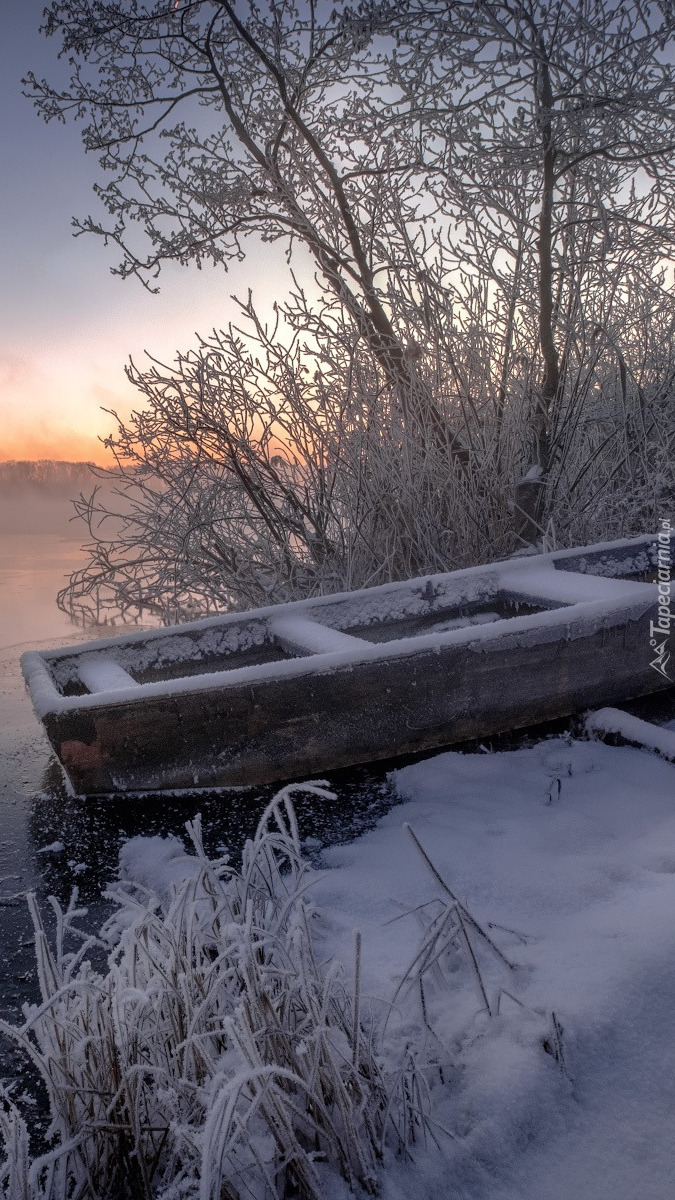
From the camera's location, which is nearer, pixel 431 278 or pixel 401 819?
pixel 401 819

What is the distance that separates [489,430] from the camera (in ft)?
18.5

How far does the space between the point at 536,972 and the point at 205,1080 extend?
2.39ft

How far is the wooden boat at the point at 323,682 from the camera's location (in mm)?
3008

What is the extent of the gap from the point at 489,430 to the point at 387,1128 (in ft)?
15.6

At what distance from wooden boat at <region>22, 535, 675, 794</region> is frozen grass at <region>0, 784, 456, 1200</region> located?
1.49 meters

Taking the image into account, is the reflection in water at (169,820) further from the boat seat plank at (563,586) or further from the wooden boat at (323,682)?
the boat seat plank at (563,586)

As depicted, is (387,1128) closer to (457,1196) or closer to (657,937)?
(457,1196)

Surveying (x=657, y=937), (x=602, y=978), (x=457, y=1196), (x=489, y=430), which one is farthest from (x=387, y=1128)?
(x=489, y=430)

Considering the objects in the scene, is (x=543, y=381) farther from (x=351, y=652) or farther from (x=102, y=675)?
(x=102, y=675)

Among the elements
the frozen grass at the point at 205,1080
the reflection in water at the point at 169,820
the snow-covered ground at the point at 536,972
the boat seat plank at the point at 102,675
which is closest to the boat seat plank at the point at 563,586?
the snow-covered ground at the point at 536,972

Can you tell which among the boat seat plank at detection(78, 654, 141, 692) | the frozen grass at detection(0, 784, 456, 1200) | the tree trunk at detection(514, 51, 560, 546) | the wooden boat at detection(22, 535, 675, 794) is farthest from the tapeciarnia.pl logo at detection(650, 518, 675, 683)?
the frozen grass at detection(0, 784, 456, 1200)

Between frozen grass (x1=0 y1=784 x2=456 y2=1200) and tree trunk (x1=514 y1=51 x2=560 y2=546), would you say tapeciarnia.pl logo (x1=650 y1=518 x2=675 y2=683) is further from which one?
frozen grass (x1=0 y1=784 x2=456 y2=1200)

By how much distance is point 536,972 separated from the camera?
1.79 metres

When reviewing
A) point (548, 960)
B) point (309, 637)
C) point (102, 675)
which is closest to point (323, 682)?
point (309, 637)
